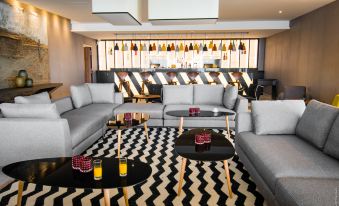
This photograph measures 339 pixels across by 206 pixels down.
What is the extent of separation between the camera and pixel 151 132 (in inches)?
186

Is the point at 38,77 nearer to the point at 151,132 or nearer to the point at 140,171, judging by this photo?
the point at 151,132

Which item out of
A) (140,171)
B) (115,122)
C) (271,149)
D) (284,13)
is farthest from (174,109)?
(284,13)

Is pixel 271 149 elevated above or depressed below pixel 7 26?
below

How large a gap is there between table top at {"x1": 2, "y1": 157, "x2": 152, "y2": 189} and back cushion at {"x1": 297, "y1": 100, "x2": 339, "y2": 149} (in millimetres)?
1618

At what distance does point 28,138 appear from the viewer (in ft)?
9.33

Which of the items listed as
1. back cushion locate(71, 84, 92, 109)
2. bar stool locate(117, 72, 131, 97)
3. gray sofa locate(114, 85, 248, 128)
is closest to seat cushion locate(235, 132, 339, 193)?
gray sofa locate(114, 85, 248, 128)

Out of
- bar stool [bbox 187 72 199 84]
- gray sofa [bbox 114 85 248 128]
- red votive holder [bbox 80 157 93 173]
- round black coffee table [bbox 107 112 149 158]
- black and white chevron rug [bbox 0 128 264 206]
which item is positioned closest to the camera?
red votive holder [bbox 80 157 93 173]

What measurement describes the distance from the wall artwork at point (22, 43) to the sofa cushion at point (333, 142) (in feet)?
17.9

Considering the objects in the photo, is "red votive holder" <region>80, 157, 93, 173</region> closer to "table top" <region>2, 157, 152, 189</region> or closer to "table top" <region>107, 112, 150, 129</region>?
"table top" <region>2, 157, 152, 189</region>

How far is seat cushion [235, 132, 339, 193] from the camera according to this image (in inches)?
79.3

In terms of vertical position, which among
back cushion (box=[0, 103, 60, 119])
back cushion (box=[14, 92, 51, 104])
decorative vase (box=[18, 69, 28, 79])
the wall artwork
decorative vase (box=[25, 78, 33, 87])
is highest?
the wall artwork

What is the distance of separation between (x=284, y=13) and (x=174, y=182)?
591 cm

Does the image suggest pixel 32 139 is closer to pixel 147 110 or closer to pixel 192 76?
pixel 147 110

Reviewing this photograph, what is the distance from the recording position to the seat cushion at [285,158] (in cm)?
201
